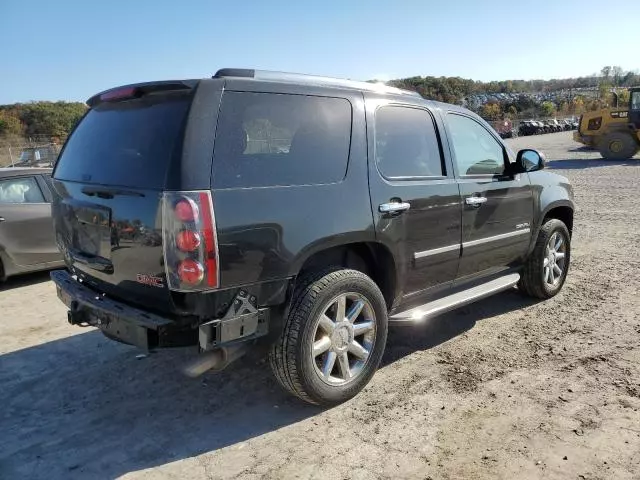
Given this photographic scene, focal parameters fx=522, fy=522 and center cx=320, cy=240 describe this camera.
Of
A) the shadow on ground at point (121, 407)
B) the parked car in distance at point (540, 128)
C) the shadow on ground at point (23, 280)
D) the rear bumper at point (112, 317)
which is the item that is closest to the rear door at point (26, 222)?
the shadow on ground at point (23, 280)

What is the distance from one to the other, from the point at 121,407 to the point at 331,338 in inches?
59.4

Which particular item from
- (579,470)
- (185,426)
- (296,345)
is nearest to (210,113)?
(296,345)

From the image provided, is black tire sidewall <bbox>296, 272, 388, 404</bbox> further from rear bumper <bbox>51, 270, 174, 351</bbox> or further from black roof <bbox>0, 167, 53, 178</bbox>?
black roof <bbox>0, 167, 53, 178</bbox>

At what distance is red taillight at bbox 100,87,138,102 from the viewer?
3186 mm

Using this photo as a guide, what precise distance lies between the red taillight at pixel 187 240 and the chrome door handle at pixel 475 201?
2322 mm

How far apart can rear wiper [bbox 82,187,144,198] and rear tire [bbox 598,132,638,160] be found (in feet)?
77.1

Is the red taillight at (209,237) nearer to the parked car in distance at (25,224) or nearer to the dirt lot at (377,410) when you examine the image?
the dirt lot at (377,410)

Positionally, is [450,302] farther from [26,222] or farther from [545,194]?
[26,222]

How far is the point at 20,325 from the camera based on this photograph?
A: 5152 millimetres

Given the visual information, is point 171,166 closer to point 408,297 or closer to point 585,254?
point 408,297

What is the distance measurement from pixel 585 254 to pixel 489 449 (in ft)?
16.5

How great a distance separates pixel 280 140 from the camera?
10.2 ft

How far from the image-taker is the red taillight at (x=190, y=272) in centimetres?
270

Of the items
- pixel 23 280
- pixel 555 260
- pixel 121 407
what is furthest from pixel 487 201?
pixel 23 280
